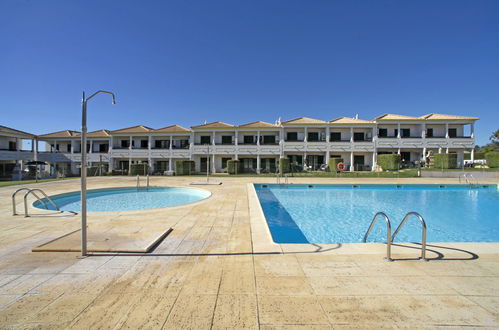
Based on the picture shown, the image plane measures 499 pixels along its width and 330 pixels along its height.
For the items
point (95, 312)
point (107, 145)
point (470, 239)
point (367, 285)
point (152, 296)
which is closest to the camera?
point (95, 312)

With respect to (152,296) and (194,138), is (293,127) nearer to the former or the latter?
(194,138)

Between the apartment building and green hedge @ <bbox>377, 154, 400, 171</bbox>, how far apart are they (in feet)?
8.82

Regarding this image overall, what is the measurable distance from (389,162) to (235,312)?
1118 inches

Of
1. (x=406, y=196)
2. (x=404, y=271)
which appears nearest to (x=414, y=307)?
(x=404, y=271)

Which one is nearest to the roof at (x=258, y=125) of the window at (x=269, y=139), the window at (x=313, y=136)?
the window at (x=269, y=139)

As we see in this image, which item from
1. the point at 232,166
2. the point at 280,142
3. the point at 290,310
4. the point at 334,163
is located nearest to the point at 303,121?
the point at 280,142

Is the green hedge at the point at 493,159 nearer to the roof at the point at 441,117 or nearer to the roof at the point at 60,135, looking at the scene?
the roof at the point at 441,117

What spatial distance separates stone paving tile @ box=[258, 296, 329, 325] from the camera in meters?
2.26

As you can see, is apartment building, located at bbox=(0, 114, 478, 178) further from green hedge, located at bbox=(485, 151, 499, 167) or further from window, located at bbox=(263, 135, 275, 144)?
green hedge, located at bbox=(485, 151, 499, 167)

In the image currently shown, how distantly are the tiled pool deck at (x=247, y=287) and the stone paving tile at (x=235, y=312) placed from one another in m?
0.01

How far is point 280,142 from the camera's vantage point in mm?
28969

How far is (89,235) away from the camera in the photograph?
4852 millimetres

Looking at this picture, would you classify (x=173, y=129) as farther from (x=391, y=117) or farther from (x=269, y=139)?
(x=391, y=117)

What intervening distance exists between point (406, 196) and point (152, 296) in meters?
15.7
